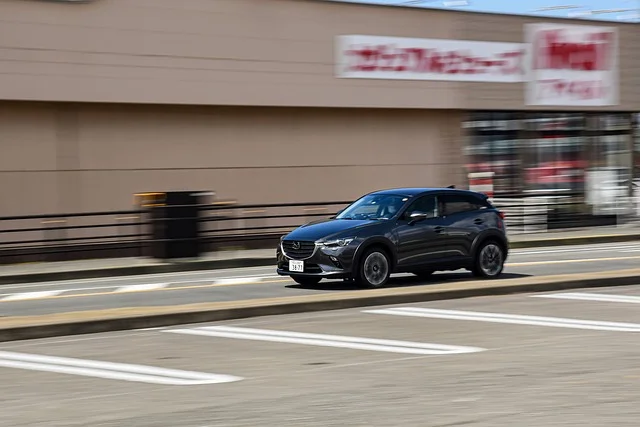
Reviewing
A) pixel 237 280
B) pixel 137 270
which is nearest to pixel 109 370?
pixel 237 280

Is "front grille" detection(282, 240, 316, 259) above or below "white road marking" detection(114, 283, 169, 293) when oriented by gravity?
above

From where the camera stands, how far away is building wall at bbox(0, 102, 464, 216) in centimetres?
2661

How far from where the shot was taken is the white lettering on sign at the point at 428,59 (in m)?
31.5

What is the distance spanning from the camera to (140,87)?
27797mm

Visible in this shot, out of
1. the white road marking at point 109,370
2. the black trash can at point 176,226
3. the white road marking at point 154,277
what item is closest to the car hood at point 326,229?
the white road marking at point 154,277

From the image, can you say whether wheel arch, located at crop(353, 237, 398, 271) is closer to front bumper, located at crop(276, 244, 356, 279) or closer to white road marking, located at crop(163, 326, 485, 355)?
front bumper, located at crop(276, 244, 356, 279)

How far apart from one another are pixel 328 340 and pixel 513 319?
2.56 meters

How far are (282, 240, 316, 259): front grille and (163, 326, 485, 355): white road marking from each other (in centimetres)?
422

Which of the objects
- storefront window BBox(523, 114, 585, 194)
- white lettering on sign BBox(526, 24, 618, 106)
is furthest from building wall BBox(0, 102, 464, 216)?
white lettering on sign BBox(526, 24, 618, 106)

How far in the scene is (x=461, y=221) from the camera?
57.3ft

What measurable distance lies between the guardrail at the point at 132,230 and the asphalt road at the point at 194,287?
284 cm

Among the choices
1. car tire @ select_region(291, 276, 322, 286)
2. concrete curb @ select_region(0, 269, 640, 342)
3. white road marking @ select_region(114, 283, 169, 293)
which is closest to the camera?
concrete curb @ select_region(0, 269, 640, 342)

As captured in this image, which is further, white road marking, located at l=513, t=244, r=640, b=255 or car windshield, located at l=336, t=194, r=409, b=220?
white road marking, located at l=513, t=244, r=640, b=255

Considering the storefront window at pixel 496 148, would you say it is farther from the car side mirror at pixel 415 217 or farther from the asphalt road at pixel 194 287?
the car side mirror at pixel 415 217
